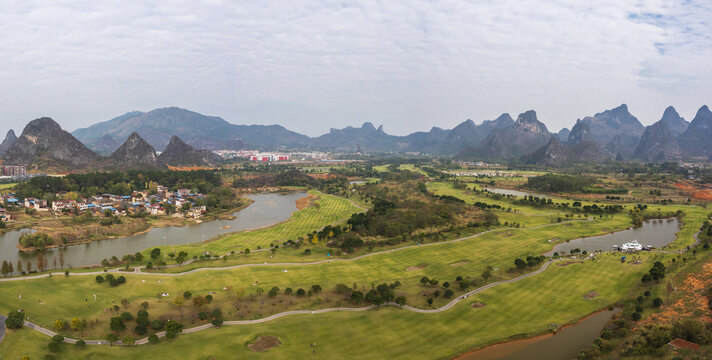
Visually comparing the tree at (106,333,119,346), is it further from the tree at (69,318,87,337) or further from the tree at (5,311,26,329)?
the tree at (5,311,26,329)

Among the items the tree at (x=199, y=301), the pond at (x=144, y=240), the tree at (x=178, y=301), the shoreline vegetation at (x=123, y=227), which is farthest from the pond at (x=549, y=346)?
the shoreline vegetation at (x=123, y=227)

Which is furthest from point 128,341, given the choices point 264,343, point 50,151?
point 50,151

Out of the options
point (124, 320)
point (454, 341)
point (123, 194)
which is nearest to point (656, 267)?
point (454, 341)

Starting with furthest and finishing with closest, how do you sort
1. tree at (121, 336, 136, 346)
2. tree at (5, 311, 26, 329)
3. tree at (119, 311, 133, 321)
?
tree at (119, 311, 133, 321)
tree at (5, 311, 26, 329)
tree at (121, 336, 136, 346)

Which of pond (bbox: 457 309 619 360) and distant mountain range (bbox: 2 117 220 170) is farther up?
distant mountain range (bbox: 2 117 220 170)

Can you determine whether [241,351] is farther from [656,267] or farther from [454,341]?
[656,267]

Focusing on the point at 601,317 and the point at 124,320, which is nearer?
the point at 124,320

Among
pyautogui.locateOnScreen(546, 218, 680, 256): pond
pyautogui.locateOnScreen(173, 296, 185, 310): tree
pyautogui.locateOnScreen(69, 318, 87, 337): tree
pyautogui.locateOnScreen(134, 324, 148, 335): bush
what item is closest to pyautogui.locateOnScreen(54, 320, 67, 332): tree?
pyautogui.locateOnScreen(69, 318, 87, 337): tree
